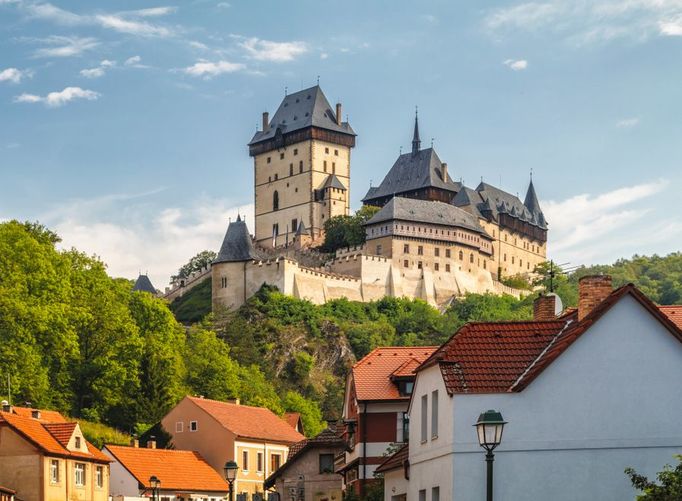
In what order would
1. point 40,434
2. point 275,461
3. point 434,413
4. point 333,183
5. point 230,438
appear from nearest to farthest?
point 434,413
point 40,434
point 230,438
point 275,461
point 333,183

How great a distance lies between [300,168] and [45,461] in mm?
122221

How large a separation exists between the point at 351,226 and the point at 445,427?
438ft

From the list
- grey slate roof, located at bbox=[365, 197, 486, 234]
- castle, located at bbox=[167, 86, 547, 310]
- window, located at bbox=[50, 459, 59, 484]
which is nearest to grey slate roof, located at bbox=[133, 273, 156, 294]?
castle, located at bbox=[167, 86, 547, 310]

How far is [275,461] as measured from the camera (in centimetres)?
6981

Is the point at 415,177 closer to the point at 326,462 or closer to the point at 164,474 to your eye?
the point at 164,474

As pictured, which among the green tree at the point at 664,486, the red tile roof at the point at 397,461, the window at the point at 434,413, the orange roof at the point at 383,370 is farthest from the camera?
the orange roof at the point at 383,370

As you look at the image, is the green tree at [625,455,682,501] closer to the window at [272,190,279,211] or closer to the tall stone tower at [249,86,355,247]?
the tall stone tower at [249,86,355,247]

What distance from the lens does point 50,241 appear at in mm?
99375

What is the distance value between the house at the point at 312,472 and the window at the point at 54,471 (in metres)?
8.39

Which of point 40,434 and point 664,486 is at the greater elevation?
point 664,486

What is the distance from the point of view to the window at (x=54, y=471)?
2029 inches

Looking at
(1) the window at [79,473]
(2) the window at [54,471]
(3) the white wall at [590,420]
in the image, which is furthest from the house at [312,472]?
(3) the white wall at [590,420]

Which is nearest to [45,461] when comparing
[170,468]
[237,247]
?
[170,468]

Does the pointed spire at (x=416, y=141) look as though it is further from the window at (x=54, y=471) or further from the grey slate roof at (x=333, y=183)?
the window at (x=54, y=471)
